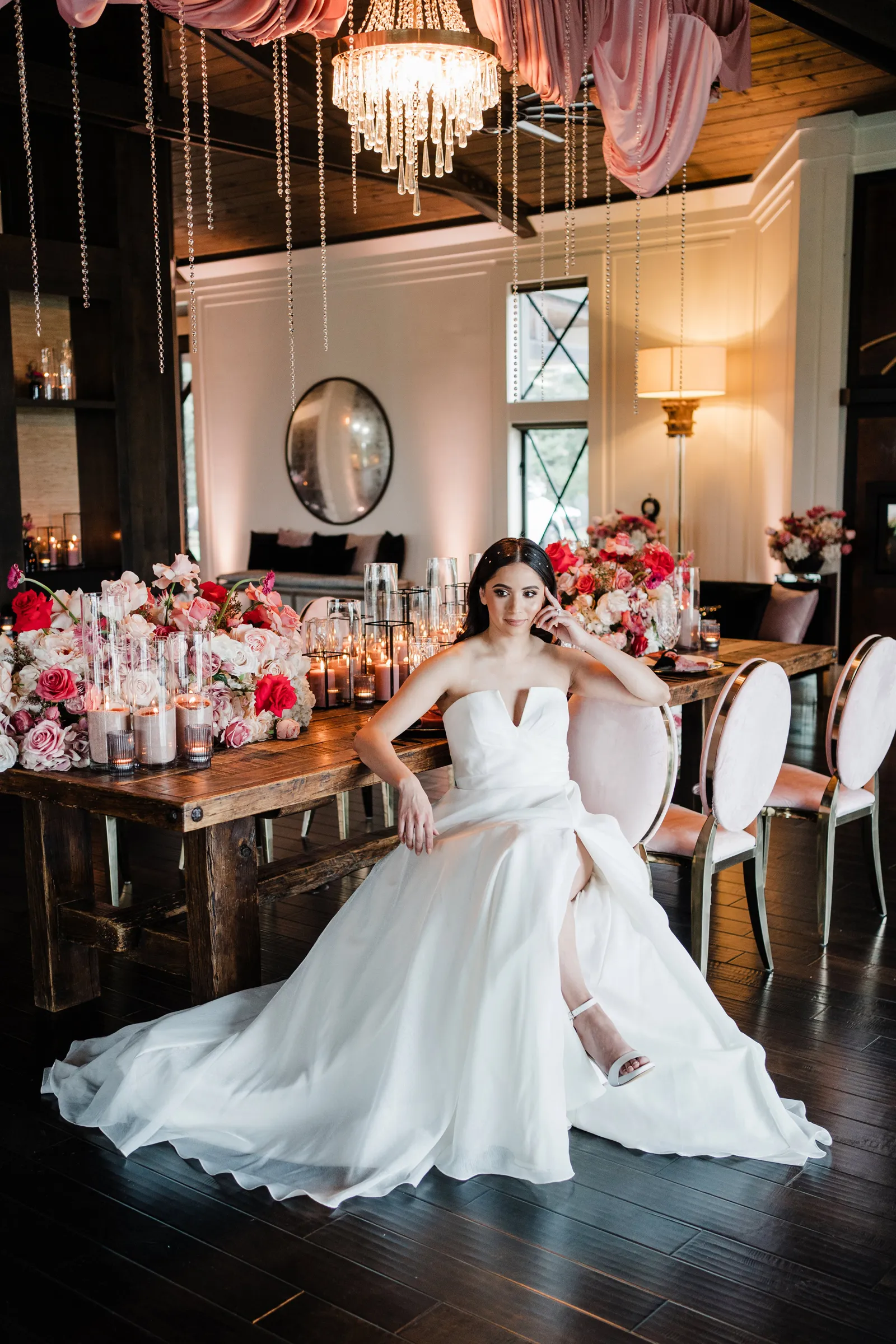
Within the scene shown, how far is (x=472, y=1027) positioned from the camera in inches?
104

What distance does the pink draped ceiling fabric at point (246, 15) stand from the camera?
10.4 feet

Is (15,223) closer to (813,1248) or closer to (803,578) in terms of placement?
(803,578)

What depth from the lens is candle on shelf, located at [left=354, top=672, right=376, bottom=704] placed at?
382 centimetres

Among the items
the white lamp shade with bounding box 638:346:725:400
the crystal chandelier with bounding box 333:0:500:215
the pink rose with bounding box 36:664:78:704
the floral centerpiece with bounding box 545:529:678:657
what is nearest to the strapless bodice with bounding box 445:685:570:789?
the pink rose with bounding box 36:664:78:704

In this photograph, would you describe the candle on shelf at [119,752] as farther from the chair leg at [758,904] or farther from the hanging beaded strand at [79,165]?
the chair leg at [758,904]

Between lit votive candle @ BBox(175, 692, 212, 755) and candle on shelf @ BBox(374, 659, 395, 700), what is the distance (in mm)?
709

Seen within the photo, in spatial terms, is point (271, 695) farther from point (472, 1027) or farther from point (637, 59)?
point (637, 59)

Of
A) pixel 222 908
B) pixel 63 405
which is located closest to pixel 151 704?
pixel 222 908

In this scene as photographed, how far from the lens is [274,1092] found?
2.80 metres

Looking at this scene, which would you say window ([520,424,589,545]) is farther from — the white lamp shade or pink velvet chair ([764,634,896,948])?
pink velvet chair ([764,634,896,948])

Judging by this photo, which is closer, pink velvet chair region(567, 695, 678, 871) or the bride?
the bride

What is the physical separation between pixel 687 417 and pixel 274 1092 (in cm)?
732

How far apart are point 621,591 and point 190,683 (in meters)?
1.62

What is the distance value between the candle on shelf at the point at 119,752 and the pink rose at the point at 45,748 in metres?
0.15
